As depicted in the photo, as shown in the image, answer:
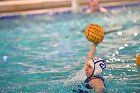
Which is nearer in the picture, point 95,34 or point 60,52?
point 95,34

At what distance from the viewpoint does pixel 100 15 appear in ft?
48.4

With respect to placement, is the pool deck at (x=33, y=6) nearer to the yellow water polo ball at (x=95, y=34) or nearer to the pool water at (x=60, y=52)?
the pool water at (x=60, y=52)

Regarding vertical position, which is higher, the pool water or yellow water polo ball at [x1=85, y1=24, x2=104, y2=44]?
yellow water polo ball at [x1=85, y1=24, x2=104, y2=44]

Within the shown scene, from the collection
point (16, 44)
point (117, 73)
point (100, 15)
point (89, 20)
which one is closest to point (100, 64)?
point (117, 73)

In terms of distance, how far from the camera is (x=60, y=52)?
9.45 m

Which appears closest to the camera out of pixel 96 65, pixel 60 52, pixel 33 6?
pixel 96 65

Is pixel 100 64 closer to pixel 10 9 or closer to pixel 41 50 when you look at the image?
pixel 41 50

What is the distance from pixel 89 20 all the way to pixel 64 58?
5209mm

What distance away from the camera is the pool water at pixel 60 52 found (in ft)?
22.1

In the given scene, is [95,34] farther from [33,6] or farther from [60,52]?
[33,6]

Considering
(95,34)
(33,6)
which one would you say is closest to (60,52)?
(95,34)

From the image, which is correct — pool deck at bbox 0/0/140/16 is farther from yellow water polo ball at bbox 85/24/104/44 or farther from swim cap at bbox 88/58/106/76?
swim cap at bbox 88/58/106/76

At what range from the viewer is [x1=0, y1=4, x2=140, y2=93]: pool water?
6.75m

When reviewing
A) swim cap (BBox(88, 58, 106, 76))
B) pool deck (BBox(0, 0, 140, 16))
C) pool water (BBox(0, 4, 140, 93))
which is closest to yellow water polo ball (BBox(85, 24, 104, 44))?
swim cap (BBox(88, 58, 106, 76))
